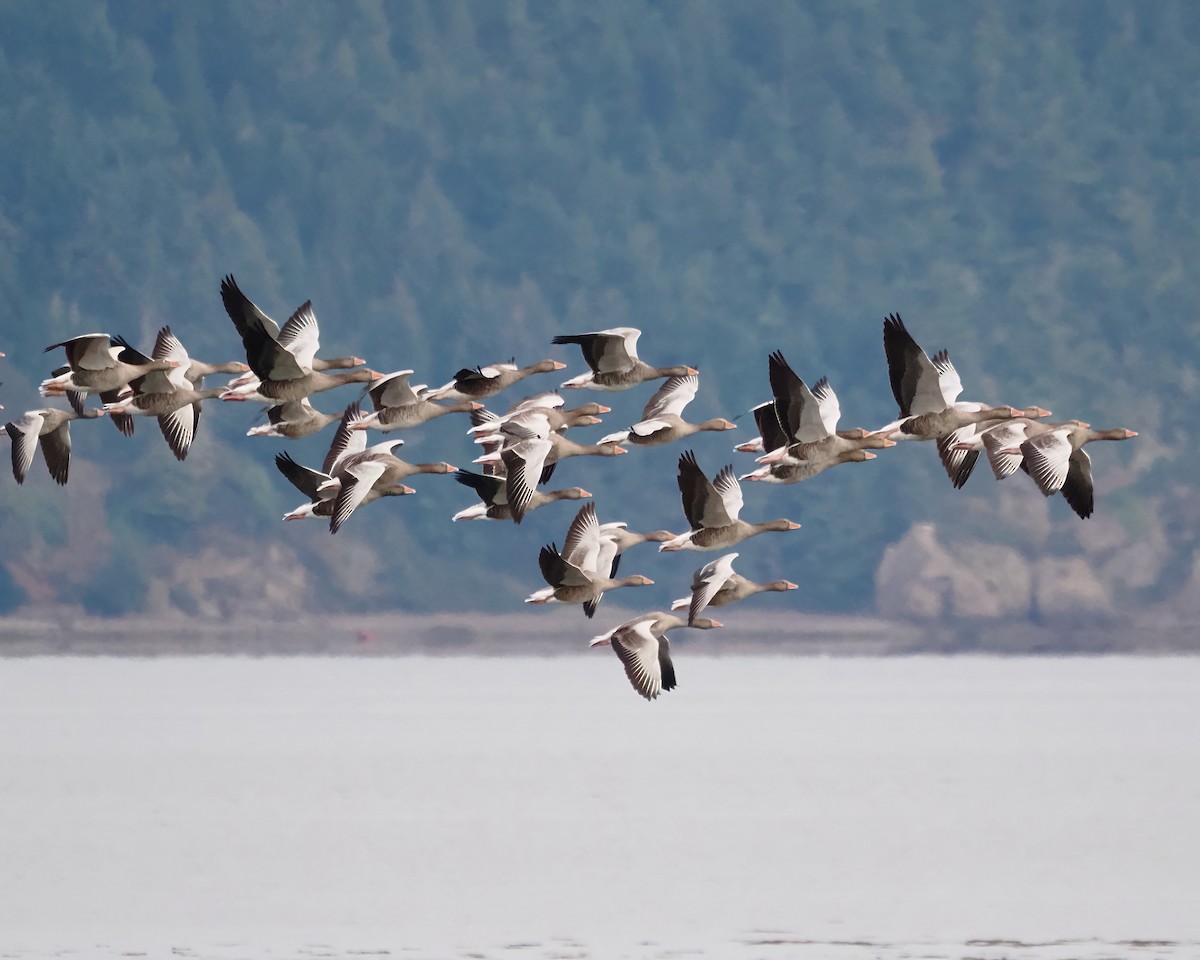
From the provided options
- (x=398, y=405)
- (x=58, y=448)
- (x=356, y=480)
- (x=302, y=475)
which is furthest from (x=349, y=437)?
(x=58, y=448)

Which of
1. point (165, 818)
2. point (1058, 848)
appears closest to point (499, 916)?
point (1058, 848)

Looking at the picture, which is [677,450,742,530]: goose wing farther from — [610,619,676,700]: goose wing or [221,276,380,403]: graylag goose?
[221,276,380,403]: graylag goose

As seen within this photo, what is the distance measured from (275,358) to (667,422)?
20.3ft

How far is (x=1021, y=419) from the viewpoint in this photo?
31.2m

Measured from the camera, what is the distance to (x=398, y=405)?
32969 millimetres

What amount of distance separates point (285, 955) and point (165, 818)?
26994mm

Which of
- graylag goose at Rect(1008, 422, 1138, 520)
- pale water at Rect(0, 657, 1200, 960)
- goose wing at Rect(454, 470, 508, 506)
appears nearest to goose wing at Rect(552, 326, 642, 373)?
goose wing at Rect(454, 470, 508, 506)

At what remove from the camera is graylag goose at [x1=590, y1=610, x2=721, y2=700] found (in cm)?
3338

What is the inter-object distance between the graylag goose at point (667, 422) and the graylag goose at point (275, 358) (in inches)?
153

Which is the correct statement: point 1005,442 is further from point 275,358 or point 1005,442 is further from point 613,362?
point 275,358

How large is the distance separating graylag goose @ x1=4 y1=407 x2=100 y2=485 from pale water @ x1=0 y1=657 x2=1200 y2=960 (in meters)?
12.4

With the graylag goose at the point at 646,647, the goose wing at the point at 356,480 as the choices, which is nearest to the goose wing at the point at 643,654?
the graylag goose at the point at 646,647

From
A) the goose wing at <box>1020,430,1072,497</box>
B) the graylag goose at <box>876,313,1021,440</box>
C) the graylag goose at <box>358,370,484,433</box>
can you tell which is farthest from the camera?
the graylag goose at <box>358,370,484,433</box>

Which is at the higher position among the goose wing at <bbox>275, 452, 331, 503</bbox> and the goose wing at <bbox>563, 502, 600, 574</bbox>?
the goose wing at <bbox>275, 452, 331, 503</bbox>
